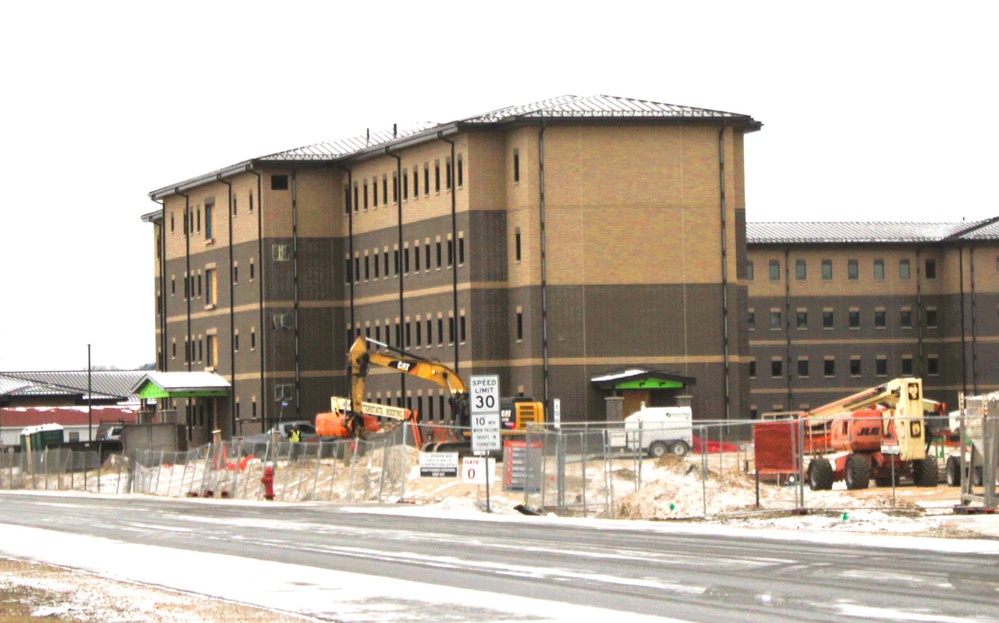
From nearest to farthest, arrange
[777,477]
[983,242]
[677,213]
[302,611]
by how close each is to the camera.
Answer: [302,611]
[777,477]
[677,213]
[983,242]

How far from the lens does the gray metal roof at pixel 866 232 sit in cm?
12175

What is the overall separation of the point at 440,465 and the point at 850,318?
262ft

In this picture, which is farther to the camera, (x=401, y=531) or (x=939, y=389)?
(x=939, y=389)

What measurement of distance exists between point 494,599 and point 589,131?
6458cm

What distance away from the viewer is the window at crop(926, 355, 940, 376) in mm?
123312

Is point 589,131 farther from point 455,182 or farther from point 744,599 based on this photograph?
point 744,599

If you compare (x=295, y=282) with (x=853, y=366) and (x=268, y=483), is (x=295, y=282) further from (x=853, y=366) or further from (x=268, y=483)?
(x=268, y=483)

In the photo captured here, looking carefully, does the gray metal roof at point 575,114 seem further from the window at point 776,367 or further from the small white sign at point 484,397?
the small white sign at point 484,397

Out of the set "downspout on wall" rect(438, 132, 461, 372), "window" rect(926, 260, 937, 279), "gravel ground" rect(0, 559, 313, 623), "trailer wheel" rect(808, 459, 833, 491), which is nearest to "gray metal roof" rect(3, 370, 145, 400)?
"window" rect(926, 260, 937, 279)

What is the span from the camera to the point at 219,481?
63406 millimetres

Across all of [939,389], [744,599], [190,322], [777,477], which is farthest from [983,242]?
[744,599]

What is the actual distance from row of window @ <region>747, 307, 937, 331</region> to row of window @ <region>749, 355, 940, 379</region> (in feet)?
6.96

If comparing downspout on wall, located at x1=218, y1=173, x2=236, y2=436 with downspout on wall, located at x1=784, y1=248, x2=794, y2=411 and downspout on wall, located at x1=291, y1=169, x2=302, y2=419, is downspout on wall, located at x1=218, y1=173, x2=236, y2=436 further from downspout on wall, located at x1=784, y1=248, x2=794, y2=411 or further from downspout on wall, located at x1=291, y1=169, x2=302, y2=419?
downspout on wall, located at x1=784, y1=248, x2=794, y2=411

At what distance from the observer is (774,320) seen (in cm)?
12488
